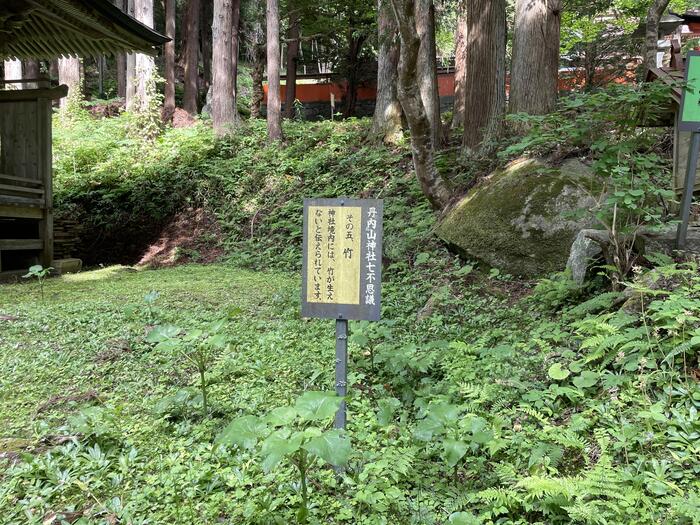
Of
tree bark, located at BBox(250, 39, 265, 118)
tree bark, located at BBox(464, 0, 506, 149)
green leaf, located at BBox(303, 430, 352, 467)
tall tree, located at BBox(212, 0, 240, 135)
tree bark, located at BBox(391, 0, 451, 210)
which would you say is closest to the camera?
green leaf, located at BBox(303, 430, 352, 467)

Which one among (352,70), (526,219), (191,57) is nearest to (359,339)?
(526,219)

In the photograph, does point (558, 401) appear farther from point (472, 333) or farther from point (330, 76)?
point (330, 76)

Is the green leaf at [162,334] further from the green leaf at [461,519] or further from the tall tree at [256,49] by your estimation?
the tall tree at [256,49]

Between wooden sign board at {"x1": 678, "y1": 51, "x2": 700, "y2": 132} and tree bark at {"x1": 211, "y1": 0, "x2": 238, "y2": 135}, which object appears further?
tree bark at {"x1": 211, "y1": 0, "x2": 238, "y2": 135}

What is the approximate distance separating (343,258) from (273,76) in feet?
37.3

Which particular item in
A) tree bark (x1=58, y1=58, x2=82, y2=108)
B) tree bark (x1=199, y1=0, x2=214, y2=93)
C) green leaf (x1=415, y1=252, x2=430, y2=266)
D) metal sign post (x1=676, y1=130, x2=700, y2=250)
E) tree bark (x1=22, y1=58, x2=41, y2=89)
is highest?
tree bark (x1=199, y1=0, x2=214, y2=93)

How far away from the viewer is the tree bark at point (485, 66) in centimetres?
848

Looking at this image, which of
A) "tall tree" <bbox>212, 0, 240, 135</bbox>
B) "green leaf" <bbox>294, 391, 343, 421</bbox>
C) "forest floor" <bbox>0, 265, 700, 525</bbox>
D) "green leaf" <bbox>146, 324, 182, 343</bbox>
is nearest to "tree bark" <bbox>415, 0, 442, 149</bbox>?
"tall tree" <bbox>212, 0, 240, 135</bbox>

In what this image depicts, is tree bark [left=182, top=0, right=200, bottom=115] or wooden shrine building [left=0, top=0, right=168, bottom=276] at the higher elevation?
tree bark [left=182, top=0, right=200, bottom=115]

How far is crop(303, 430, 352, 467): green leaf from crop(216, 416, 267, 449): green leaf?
1.01 ft

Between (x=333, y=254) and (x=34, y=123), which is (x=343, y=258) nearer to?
(x=333, y=254)

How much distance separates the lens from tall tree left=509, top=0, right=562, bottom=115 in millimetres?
7828

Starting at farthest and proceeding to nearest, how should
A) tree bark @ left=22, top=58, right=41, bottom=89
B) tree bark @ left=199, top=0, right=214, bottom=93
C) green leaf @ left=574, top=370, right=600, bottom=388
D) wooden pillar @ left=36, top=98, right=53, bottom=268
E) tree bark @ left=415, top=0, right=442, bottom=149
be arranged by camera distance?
tree bark @ left=199, top=0, right=214, bottom=93
tree bark @ left=22, top=58, right=41, bottom=89
tree bark @ left=415, top=0, right=442, bottom=149
wooden pillar @ left=36, top=98, right=53, bottom=268
green leaf @ left=574, top=370, right=600, bottom=388

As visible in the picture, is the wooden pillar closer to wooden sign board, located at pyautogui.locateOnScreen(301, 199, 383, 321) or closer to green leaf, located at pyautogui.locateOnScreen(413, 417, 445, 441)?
wooden sign board, located at pyautogui.locateOnScreen(301, 199, 383, 321)
